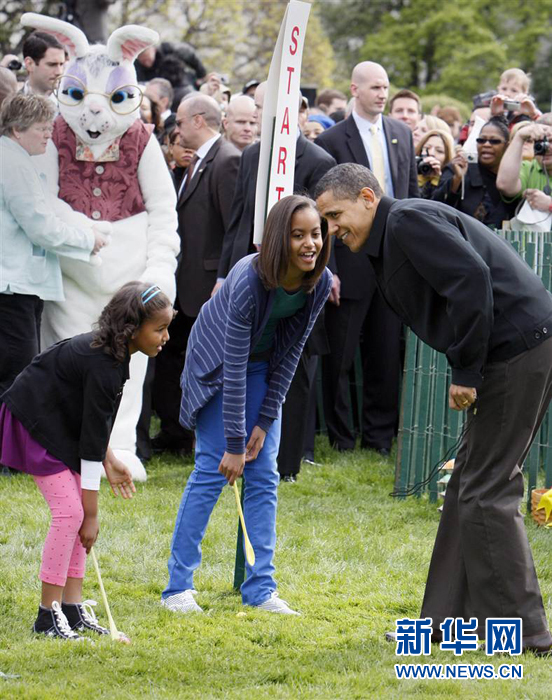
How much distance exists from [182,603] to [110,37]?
4.11 metres

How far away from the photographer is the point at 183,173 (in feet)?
31.2

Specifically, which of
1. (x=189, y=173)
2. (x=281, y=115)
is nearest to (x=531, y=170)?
(x=189, y=173)

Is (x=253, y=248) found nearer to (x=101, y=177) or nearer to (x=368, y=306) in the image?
(x=101, y=177)

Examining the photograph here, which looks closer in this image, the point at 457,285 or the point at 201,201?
the point at 457,285

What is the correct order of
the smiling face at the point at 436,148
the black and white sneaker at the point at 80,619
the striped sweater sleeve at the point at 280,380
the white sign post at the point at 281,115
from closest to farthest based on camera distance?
the black and white sneaker at the point at 80,619 < the white sign post at the point at 281,115 < the striped sweater sleeve at the point at 280,380 < the smiling face at the point at 436,148

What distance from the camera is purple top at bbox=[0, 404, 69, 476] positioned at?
5.14 metres

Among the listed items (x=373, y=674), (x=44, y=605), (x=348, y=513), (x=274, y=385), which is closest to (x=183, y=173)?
(x=348, y=513)

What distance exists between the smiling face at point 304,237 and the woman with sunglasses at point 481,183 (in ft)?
14.9

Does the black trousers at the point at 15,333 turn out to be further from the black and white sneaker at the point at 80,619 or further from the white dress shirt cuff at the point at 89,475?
Answer: the white dress shirt cuff at the point at 89,475

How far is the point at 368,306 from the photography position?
30.4ft

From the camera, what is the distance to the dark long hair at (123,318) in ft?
16.6

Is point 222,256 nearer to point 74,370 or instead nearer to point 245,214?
point 245,214

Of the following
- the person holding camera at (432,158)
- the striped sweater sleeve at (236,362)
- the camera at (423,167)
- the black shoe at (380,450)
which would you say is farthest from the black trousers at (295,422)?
the striped sweater sleeve at (236,362)

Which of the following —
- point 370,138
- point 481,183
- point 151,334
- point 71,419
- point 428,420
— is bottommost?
point 428,420
